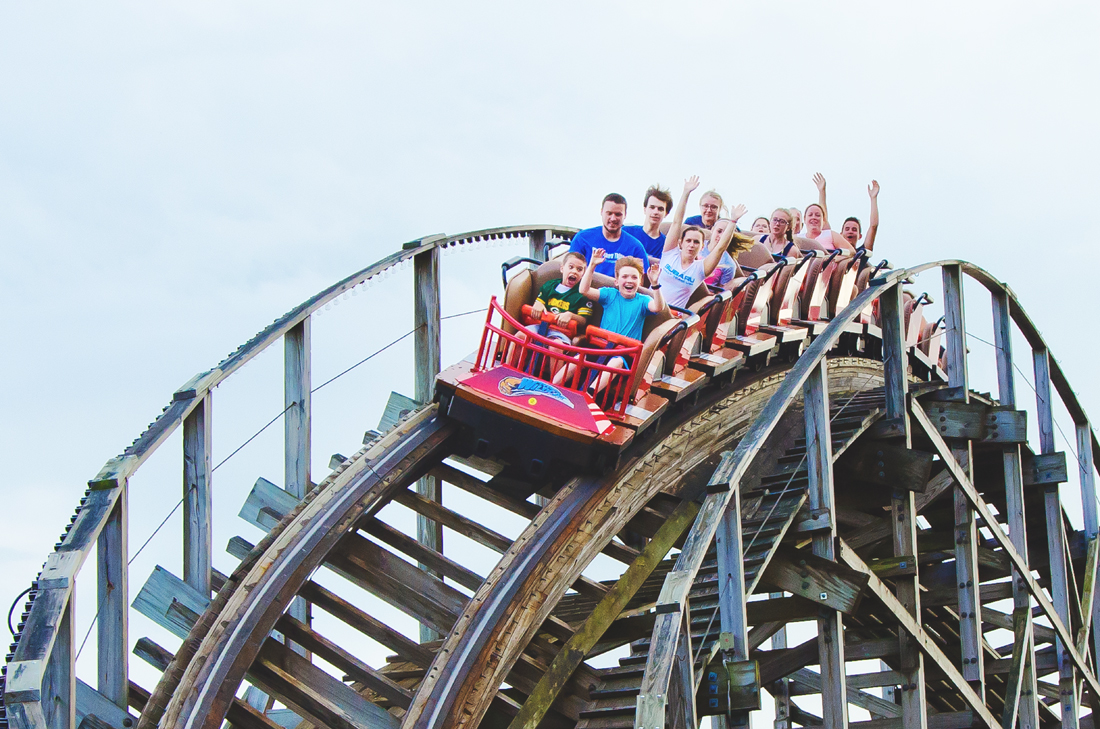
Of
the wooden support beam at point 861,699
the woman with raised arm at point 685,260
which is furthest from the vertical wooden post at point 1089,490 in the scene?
the woman with raised arm at point 685,260

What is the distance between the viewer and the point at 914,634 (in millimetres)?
7746

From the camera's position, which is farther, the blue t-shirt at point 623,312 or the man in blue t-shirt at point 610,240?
the man in blue t-shirt at point 610,240

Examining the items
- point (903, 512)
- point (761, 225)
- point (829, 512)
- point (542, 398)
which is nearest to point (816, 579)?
point (829, 512)

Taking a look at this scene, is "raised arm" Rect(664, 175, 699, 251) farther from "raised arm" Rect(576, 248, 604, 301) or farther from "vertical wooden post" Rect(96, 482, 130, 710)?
"vertical wooden post" Rect(96, 482, 130, 710)

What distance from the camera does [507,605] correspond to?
646 cm

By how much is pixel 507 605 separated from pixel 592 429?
1027mm

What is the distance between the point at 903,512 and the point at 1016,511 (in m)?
1.74

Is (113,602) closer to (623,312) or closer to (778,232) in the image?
(623,312)

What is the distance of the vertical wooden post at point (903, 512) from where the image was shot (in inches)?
309

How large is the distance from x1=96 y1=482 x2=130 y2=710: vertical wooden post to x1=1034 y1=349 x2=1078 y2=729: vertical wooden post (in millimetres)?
6539

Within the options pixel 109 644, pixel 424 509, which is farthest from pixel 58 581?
pixel 424 509

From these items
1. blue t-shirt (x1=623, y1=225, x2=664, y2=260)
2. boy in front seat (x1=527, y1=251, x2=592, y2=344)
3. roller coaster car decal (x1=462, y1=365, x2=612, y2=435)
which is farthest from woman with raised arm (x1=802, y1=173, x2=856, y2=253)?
roller coaster car decal (x1=462, y1=365, x2=612, y2=435)

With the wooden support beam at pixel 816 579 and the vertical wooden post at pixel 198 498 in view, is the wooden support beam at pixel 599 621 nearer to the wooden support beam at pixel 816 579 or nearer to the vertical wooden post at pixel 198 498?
the wooden support beam at pixel 816 579

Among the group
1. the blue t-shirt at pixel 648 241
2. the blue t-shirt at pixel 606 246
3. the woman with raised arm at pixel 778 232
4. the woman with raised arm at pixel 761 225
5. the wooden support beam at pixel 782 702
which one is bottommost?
the wooden support beam at pixel 782 702
